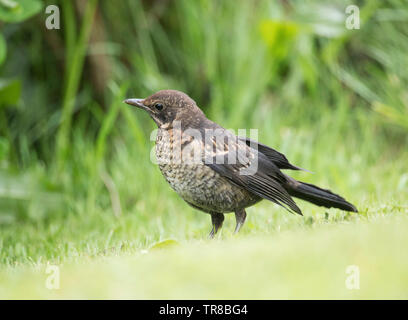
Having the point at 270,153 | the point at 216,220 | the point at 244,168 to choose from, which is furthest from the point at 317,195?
the point at 216,220

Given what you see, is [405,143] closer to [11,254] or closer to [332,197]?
[332,197]

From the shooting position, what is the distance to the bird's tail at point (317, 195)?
163 inches

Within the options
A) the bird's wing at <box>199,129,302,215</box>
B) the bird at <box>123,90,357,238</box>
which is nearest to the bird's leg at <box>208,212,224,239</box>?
the bird at <box>123,90,357,238</box>

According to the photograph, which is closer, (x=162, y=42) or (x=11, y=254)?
(x=11, y=254)

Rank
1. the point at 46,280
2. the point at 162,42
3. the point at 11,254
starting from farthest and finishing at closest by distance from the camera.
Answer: the point at 162,42
the point at 11,254
the point at 46,280

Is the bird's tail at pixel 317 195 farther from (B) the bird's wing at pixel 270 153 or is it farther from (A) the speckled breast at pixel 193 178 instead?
(A) the speckled breast at pixel 193 178

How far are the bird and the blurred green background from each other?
0.25 metres

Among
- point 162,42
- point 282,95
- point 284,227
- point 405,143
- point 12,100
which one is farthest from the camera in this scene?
point 162,42

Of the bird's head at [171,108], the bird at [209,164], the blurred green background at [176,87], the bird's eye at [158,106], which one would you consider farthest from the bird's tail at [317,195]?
the bird's eye at [158,106]

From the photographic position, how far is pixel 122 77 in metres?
7.95

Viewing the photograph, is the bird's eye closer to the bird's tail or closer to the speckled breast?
the speckled breast
